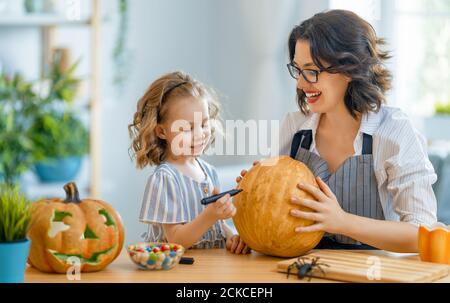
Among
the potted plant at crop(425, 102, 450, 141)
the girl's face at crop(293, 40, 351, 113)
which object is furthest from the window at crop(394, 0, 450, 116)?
the girl's face at crop(293, 40, 351, 113)

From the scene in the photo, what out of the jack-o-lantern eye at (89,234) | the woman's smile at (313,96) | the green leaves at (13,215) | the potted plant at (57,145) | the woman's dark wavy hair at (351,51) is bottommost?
the potted plant at (57,145)

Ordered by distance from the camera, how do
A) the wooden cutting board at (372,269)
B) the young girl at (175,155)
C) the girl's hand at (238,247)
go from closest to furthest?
the wooden cutting board at (372,269) → the girl's hand at (238,247) → the young girl at (175,155)

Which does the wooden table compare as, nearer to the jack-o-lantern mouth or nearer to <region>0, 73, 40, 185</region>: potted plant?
the jack-o-lantern mouth

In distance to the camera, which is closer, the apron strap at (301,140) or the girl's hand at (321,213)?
the girl's hand at (321,213)

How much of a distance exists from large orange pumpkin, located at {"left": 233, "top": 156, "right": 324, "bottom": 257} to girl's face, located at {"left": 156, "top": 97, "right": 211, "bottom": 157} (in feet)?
0.98

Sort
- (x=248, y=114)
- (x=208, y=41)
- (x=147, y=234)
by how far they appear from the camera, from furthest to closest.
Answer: (x=208, y=41) → (x=248, y=114) → (x=147, y=234)

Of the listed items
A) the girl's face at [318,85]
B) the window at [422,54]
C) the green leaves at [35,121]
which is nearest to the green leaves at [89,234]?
the girl's face at [318,85]

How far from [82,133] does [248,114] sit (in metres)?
1.04

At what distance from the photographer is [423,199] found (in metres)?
1.82

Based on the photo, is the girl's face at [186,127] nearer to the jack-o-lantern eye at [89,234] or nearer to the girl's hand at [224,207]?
the girl's hand at [224,207]

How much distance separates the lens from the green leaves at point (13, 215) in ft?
4.29

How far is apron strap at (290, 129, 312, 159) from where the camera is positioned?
2.06 metres
